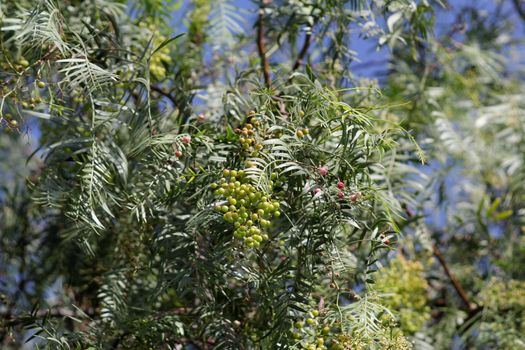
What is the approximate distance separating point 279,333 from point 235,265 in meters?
0.16

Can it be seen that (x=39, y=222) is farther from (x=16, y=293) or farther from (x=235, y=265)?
(x=235, y=265)

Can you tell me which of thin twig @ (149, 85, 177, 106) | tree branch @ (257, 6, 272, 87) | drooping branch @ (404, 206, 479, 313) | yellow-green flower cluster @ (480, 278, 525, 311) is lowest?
drooping branch @ (404, 206, 479, 313)

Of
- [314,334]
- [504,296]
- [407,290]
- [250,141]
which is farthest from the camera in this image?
[504,296]

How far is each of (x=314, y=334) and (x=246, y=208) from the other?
0.36 meters

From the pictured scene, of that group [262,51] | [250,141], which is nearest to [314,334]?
[250,141]

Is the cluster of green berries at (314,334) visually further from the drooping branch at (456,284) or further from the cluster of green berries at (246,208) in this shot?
the drooping branch at (456,284)

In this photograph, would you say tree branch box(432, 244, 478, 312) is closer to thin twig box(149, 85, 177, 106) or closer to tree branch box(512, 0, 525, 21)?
thin twig box(149, 85, 177, 106)

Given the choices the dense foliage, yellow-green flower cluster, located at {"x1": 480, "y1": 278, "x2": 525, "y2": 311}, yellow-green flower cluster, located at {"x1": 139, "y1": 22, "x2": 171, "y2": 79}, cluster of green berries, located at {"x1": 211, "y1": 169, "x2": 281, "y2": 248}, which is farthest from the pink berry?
yellow-green flower cluster, located at {"x1": 480, "y1": 278, "x2": 525, "y2": 311}

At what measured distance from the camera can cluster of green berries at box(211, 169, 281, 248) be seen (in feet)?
4.50

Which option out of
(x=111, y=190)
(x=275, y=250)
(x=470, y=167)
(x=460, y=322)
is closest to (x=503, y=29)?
(x=470, y=167)

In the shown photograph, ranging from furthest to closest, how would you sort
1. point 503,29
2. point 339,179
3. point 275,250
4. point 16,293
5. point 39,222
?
point 503,29 → point 39,222 → point 16,293 → point 275,250 → point 339,179

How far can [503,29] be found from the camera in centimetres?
355

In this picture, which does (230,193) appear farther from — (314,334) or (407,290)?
(407,290)

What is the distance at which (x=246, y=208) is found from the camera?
1396mm
